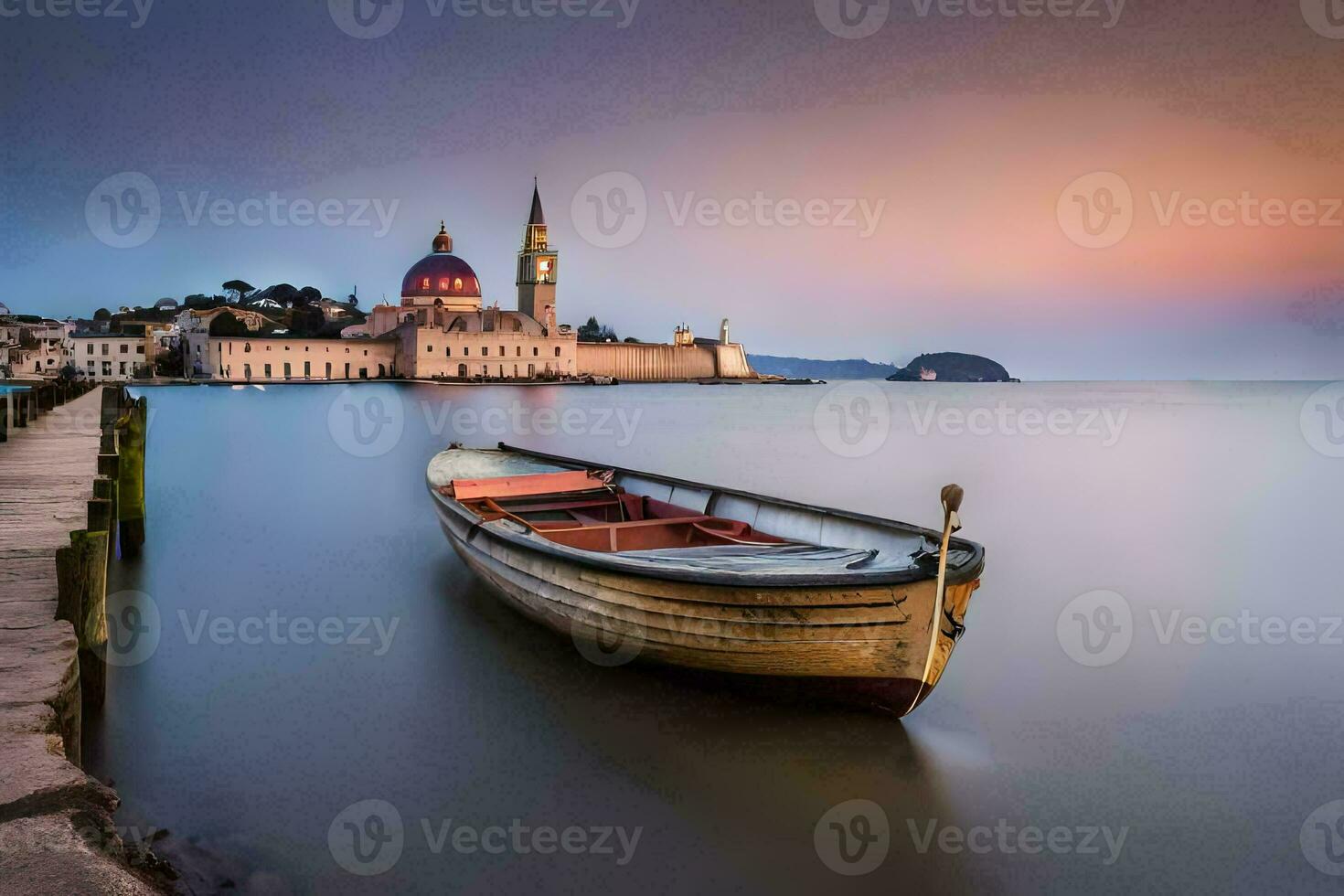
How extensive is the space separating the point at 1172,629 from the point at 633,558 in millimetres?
5006

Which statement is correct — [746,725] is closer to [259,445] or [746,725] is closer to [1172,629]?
[1172,629]

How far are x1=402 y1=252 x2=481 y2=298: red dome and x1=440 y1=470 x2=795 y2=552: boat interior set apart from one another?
231ft

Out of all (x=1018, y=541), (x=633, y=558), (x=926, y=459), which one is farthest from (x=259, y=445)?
(x=633, y=558)

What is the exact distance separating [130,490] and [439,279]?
68.6m

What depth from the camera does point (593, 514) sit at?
27.9ft

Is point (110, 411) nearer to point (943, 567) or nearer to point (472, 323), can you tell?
point (943, 567)

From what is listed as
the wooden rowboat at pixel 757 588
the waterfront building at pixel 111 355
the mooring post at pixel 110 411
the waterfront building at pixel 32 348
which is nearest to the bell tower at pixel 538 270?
the waterfront building at pixel 111 355

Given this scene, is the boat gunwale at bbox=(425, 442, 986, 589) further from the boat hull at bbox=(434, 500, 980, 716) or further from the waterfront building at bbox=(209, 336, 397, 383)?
the waterfront building at bbox=(209, 336, 397, 383)

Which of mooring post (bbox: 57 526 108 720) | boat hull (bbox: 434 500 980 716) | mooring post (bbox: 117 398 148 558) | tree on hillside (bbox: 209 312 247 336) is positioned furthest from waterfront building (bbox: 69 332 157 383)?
boat hull (bbox: 434 500 980 716)

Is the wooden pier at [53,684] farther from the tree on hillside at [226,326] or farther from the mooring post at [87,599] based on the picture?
the tree on hillside at [226,326]

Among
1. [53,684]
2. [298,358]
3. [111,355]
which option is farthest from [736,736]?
[111,355]

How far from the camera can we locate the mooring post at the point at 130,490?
9.86m

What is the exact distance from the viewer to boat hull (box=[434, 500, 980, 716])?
4.31 metres

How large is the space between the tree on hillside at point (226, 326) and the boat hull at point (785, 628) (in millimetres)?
76990
